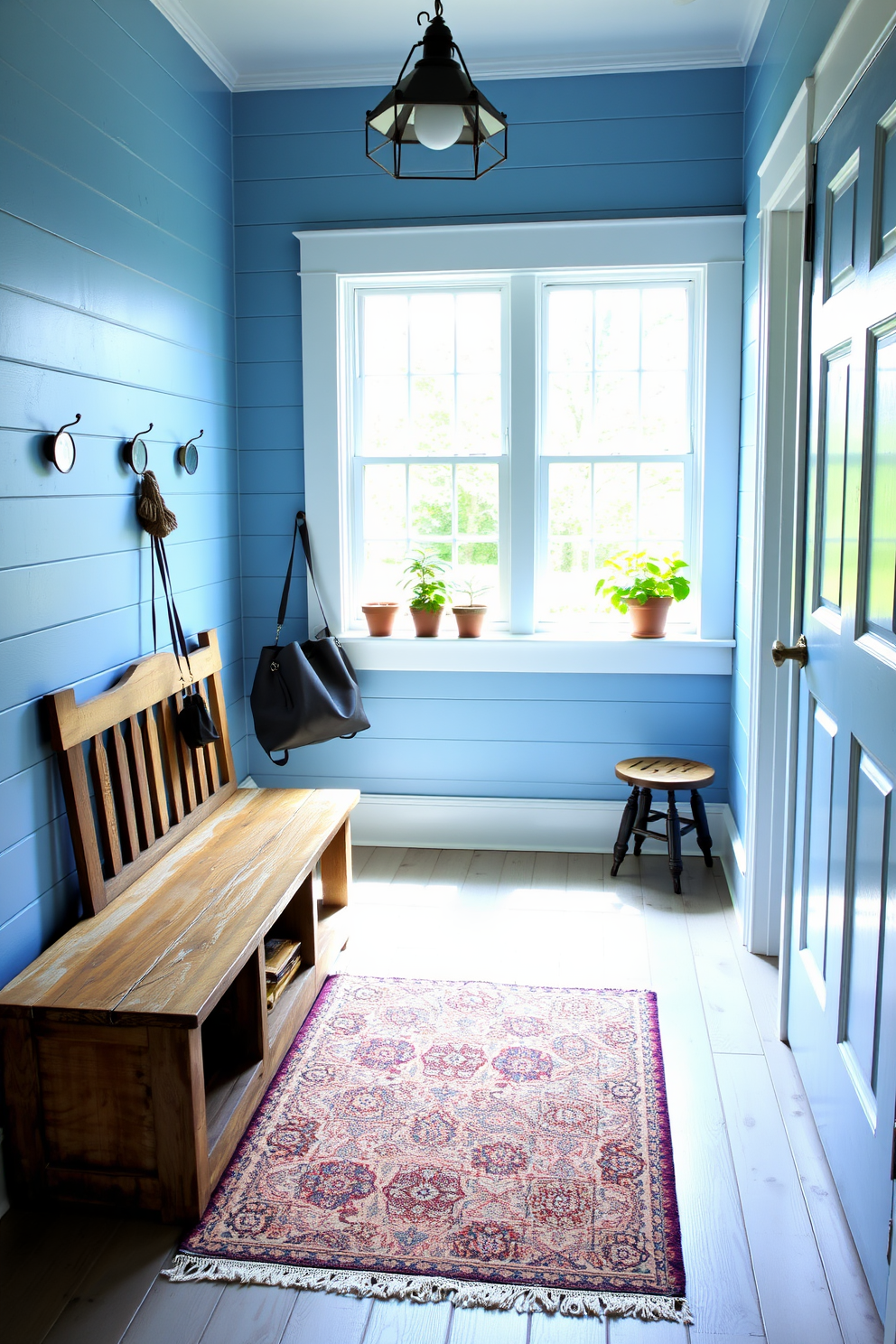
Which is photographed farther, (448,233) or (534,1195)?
(448,233)

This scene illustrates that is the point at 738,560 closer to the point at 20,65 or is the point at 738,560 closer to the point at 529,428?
the point at 529,428

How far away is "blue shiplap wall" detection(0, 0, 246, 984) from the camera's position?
2.31 metres

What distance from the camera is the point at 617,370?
397cm

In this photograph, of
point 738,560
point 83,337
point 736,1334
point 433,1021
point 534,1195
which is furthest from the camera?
point 738,560

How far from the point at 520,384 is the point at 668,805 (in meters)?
1.67

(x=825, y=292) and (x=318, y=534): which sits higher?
(x=825, y=292)

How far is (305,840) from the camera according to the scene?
9.73ft

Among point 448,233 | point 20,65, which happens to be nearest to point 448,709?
point 448,233

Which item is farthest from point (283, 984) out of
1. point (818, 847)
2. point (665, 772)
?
point (665, 772)

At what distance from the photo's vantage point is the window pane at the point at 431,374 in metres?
4.03

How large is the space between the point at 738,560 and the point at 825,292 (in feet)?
5.36

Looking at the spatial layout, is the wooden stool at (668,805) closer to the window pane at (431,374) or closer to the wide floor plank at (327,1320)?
the window pane at (431,374)

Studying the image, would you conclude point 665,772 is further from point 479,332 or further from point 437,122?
point 437,122

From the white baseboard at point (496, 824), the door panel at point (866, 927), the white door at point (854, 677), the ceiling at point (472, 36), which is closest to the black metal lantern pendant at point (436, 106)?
the white door at point (854, 677)
